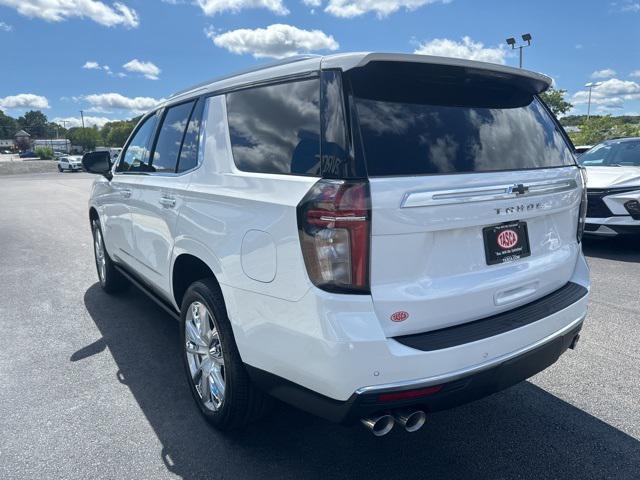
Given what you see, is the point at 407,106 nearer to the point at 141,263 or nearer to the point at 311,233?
the point at 311,233

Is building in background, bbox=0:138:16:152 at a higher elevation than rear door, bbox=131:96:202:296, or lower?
higher

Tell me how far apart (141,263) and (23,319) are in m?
1.71

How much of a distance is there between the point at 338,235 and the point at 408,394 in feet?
2.29

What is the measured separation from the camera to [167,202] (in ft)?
10.4

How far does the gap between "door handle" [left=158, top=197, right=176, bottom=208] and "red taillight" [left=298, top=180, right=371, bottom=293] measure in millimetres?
1425

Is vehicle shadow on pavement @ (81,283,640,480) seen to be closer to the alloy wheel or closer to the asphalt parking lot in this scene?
the asphalt parking lot

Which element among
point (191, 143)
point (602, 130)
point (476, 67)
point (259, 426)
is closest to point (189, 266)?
point (191, 143)

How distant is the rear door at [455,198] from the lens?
1.97 m

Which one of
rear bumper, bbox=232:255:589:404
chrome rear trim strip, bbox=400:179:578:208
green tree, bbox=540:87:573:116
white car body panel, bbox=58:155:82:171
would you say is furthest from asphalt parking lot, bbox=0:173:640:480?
white car body panel, bbox=58:155:82:171

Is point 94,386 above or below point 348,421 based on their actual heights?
below

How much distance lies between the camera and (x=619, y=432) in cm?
274

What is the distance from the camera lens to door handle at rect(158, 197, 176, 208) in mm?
3091

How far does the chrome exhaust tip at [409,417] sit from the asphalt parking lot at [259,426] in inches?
20.1

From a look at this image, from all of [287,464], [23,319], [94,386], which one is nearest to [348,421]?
[287,464]
